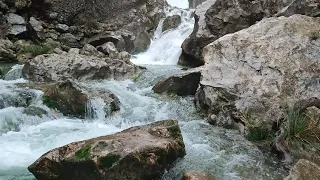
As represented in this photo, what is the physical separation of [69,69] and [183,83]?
140 inches

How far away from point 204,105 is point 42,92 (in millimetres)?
3798

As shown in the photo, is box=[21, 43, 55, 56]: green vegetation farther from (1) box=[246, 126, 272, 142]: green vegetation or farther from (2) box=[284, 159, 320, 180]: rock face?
(2) box=[284, 159, 320, 180]: rock face

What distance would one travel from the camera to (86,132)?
6.96 meters

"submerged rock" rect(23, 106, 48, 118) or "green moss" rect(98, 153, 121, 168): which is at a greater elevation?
"green moss" rect(98, 153, 121, 168)

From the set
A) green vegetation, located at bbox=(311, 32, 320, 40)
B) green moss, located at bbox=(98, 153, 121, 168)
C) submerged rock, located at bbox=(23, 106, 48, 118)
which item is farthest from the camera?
submerged rock, located at bbox=(23, 106, 48, 118)

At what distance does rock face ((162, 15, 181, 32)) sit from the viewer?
18938 millimetres

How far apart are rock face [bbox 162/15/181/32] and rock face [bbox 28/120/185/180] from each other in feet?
47.3

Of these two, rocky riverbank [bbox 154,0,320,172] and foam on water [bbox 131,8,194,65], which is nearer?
rocky riverbank [bbox 154,0,320,172]

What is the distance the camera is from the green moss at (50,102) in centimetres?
796

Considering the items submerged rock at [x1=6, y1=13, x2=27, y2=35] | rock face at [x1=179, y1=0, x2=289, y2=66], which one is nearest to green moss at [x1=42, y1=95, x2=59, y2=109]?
rock face at [x1=179, y1=0, x2=289, y2=66]

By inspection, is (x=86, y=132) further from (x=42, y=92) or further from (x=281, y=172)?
(x=281, y=172)

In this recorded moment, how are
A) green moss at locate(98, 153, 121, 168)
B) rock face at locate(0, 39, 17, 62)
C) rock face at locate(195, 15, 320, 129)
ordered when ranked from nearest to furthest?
green moss at locate(98, 153, 121, 168) < rock face at locate(195, 15, 320, 129) < rock face at locate(0, 39, 17, 62)

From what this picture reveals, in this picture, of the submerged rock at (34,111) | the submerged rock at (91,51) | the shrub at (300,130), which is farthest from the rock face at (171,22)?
the shrub at (300,130)

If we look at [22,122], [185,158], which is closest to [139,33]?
[22,122]
